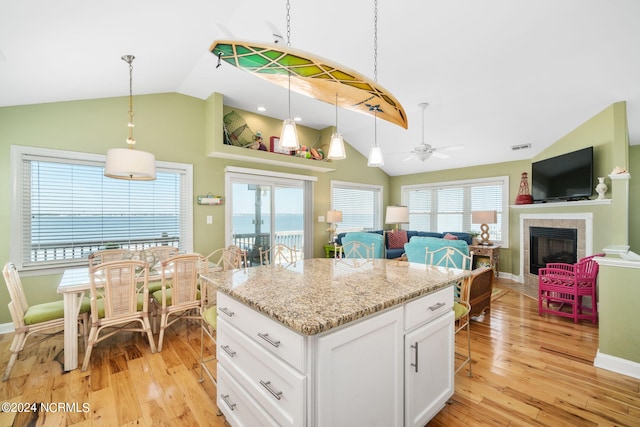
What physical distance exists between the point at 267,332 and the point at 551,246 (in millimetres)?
5560

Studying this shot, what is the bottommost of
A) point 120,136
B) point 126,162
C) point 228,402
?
point 228,402

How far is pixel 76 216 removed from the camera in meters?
3.51

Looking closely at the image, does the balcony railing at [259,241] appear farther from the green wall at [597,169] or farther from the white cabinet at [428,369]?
the green wall at [597,169]

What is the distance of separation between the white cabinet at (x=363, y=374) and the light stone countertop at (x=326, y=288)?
0.08 metres

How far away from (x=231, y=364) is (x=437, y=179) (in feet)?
21.0

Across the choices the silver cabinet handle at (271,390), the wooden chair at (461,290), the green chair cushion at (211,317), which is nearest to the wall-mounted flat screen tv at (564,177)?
the wooden chair at (461,290)

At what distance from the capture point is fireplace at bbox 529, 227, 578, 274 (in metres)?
4.37

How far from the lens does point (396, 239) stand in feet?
21.2

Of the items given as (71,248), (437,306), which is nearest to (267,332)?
(437,306)

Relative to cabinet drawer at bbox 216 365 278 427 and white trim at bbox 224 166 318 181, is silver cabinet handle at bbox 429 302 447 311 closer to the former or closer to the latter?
cabinet drawer at bbox 216 365 278 427

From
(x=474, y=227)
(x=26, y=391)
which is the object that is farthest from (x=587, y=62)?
(x=26, y=391)

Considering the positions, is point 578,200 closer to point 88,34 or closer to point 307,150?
point 307,150

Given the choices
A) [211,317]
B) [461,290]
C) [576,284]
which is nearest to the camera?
[211,317]

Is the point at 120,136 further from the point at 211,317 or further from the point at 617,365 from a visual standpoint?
the point at 617,365
